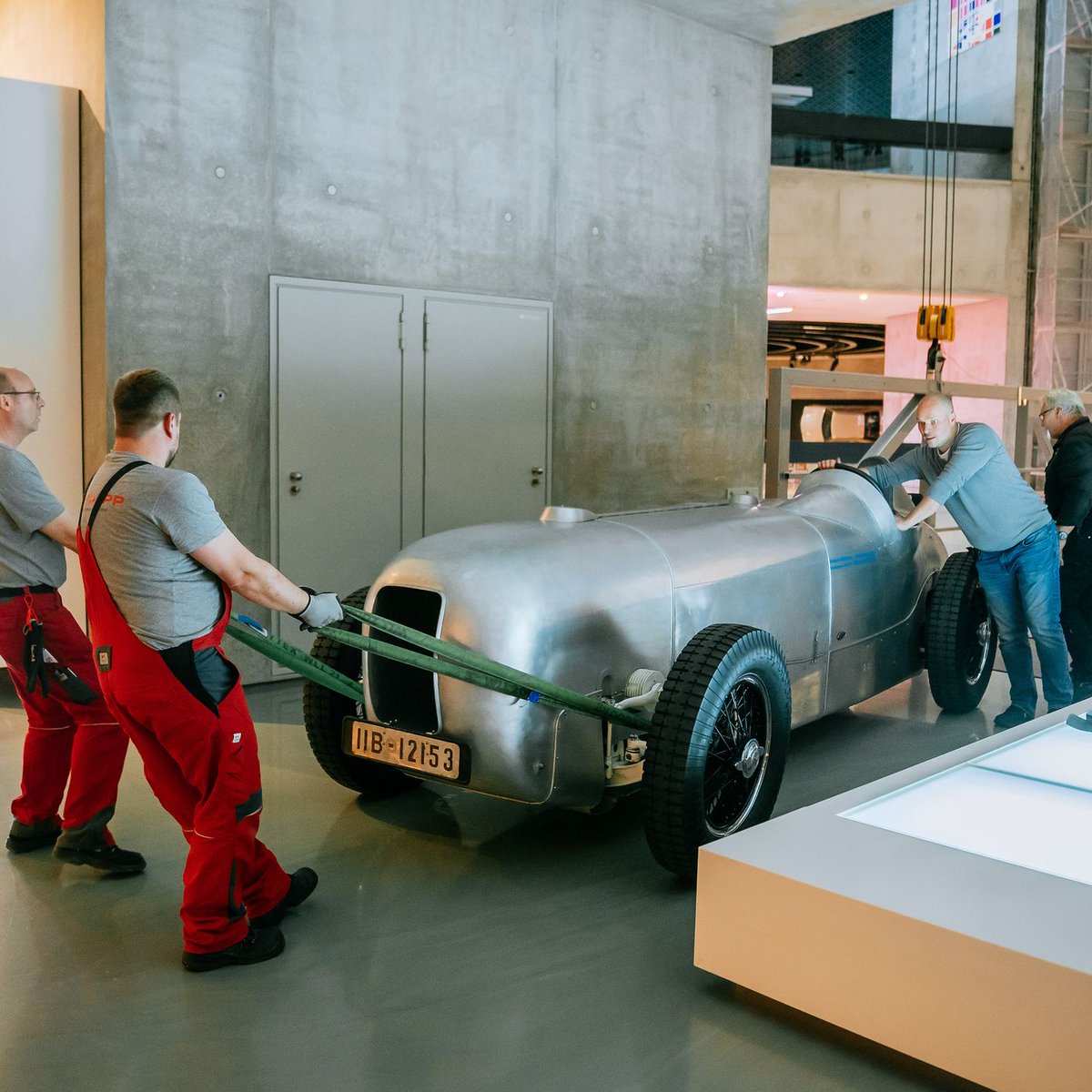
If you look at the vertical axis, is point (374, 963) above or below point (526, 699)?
below

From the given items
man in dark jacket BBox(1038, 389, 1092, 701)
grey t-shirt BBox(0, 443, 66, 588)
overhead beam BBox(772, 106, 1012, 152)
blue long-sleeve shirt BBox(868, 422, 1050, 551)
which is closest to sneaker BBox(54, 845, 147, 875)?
grey t-shirt BBox(0, 443, 66, 588)

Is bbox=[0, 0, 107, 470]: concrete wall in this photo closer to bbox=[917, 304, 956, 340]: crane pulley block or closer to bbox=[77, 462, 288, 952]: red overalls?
bbox=[77, 462, 288, 952]: red overalls

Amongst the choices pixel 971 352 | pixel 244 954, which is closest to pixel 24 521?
pixel 244 954

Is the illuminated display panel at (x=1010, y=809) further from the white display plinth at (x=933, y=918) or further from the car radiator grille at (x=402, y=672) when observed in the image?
the car radiator grille at (x=402, y=672)

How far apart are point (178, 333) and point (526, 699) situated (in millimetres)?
3392

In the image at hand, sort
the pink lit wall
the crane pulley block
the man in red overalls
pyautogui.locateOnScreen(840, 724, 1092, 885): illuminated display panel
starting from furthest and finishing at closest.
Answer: the pink lit wall, the crane pulley block, the man in red overalls, pyautogui.locateOnScreen(840, 724, 1092, 885): illuminated display panel

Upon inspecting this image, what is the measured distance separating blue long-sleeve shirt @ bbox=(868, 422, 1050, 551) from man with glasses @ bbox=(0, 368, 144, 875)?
3504mm

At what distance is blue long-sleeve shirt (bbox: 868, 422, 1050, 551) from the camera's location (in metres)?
5.07

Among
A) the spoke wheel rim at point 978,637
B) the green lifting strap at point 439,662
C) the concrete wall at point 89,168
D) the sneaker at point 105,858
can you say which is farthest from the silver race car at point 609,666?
the concrete wall at point 89,168

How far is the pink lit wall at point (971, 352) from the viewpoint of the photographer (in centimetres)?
1533

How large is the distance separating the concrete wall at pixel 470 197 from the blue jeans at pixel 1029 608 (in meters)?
3.06

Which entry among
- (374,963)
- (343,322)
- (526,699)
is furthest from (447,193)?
(374,963)

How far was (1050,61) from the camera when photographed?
1483cm

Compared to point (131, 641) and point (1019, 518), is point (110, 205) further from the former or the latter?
point (1019, 518)
